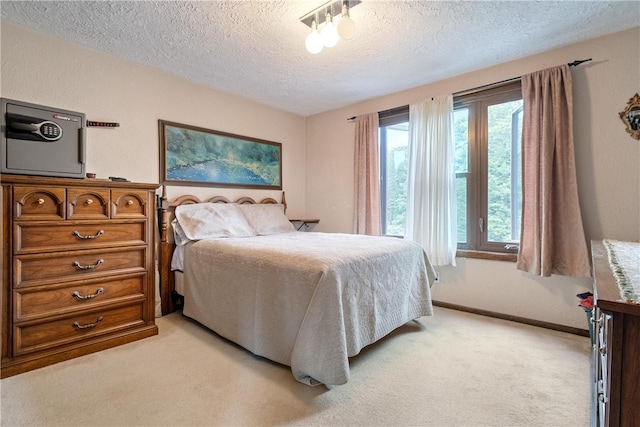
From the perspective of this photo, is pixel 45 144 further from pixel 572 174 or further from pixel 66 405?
pixel 572 174

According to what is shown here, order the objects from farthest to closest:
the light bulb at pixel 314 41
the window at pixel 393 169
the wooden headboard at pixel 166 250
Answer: the window at pixel 393 169
the wooden headboard at pixel 166 250
the light bulb at pixel 314 41

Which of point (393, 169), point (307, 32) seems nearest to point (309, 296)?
point (307, 32)

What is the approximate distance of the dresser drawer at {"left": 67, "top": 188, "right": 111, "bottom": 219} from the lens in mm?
1970

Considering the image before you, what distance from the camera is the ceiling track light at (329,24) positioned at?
5.66ft

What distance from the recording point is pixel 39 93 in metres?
2.23

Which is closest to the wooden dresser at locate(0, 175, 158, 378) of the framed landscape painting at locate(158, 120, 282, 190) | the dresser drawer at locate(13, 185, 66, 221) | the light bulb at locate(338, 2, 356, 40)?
the dresser drawer at locate(13, 185, 66, 221)

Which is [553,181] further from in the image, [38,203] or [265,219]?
[38,203]

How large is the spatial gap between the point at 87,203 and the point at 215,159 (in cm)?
145

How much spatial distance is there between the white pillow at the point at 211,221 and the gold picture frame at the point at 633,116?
329cm

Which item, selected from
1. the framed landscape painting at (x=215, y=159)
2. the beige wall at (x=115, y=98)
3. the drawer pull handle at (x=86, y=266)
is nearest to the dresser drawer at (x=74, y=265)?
the drawer pull handle at (x=86, y=266)

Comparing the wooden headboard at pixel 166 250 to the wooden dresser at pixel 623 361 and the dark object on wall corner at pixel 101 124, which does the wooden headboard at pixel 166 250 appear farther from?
the wooden dresser at pixel 623 361

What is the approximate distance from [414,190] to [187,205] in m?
2.36

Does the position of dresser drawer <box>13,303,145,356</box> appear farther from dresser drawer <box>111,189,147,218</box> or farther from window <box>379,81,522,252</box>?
window <box>379,81,522,252</box>

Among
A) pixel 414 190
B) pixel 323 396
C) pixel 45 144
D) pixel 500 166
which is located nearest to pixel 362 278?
pixel 323 396
